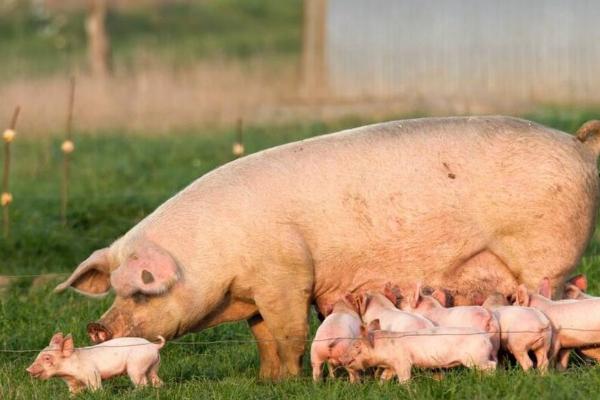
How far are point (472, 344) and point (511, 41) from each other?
14497 millimetres

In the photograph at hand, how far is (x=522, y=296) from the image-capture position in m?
7.42

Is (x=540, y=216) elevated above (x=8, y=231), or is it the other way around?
(x=540, y=216)

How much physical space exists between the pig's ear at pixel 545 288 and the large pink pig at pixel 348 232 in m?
0.06

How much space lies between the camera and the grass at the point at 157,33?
31.1m

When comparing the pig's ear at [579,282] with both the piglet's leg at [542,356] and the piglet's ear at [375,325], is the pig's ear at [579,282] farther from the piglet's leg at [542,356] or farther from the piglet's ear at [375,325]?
the piglet's ear at [375,325]

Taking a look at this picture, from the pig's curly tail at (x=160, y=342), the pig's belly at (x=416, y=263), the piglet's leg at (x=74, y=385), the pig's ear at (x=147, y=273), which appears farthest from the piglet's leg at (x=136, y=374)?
the pig's belly at (x=416, y=263)

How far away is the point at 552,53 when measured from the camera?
20562 mm

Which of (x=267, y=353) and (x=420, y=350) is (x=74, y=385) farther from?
(x=420, y=350)

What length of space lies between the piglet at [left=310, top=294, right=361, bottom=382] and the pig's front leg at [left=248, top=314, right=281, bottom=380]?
1.62 feet

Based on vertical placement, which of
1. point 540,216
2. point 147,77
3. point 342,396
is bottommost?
point 147,77

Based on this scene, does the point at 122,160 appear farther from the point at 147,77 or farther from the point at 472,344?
the point at 472,344

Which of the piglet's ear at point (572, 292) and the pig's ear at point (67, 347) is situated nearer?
the pig's ear at point (67, 347)

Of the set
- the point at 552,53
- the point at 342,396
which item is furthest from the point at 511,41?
the point at 342,396

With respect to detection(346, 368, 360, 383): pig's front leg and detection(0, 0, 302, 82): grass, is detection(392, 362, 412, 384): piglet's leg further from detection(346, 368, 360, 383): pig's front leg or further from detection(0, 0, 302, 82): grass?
detection(0, 0, 302, 82): grass
